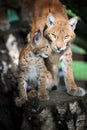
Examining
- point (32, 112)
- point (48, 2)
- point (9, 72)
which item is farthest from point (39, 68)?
point (9, 72)

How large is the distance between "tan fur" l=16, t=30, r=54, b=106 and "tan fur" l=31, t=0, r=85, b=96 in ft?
0.34

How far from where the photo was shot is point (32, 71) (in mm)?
3178

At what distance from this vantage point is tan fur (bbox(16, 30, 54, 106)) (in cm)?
308

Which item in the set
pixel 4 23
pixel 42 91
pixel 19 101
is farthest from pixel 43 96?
pixel 4 23

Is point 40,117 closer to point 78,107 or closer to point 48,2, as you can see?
point 78,107

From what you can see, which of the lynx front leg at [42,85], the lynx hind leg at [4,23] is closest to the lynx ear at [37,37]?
the lynx front leg at [42,85]

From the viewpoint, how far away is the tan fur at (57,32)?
3.00 metres

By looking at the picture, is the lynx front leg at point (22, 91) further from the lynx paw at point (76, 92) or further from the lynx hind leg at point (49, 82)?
the lynx paw at point (76, 92)

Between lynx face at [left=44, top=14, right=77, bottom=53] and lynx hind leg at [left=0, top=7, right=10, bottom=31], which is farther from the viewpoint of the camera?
lynx hind leg at [left=0, top=7, right=10, bottom=31]

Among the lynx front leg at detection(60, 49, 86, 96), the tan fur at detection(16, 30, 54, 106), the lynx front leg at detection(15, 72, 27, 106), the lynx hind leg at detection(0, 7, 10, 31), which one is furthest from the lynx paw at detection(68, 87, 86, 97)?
the lynx hind leg at detection(0, 7, 10, 31)

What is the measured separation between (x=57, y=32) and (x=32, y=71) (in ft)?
1.06

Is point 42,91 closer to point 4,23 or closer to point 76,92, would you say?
point 76,92

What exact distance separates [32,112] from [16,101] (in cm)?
20

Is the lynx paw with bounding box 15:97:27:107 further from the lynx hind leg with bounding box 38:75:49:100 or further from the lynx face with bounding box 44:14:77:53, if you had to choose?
the lynx face with bounding box 44:14:77:53
